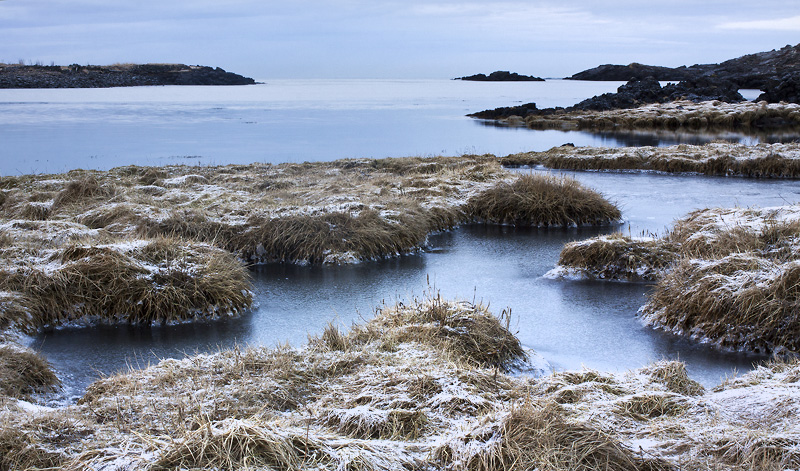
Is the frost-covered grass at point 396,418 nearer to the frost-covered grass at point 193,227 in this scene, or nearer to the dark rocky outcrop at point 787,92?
the frost-covered grass at point 193,227

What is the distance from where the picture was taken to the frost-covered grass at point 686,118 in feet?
126

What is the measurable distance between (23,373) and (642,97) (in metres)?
56.3

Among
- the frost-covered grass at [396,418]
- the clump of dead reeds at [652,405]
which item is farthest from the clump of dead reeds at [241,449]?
the clump of dead reeds at [652,405]

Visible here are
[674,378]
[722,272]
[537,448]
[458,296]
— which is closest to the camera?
[537,448]

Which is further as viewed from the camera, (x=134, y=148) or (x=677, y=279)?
(x=134, y=148)

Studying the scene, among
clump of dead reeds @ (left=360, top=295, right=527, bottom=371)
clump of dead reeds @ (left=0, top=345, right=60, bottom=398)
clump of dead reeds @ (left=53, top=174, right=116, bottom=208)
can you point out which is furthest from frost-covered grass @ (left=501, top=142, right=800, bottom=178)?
clump of dead reeds @ (left=0, top=345, right=60, bottom=398)

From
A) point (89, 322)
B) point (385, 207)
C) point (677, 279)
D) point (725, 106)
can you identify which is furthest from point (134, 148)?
point (725, 106)

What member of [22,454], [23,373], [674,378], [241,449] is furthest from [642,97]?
[22,454]

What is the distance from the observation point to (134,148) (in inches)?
1217

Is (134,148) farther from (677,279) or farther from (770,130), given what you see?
(770,130)

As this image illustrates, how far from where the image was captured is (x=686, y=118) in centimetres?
4088

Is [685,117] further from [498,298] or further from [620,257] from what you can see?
[498,298]

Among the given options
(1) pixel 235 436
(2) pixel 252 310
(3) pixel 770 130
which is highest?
(3) pixel 770 130

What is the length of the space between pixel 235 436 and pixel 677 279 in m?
5.76
